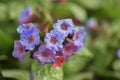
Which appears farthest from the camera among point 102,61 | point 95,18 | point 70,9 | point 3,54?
point 95,18

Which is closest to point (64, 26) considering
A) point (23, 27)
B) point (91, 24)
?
point (23, 27)

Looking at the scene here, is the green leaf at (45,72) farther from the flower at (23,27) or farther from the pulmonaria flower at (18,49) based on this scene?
the flower at (23,27)

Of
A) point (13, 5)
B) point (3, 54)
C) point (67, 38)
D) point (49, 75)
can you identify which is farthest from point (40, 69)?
point (13, 5)

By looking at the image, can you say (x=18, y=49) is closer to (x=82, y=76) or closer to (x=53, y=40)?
(x=53, y=40)

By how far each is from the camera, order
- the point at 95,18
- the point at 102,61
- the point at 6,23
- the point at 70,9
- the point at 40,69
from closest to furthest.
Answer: the point at 40,69 < the point at 102,61 < the point at 6,23 < the point at 70,9 < the point at 95,18

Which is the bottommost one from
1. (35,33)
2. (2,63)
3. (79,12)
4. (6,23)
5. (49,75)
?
(49,75)

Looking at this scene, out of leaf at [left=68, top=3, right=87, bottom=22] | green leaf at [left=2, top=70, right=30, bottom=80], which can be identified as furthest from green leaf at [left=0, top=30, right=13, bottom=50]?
leaf at [left=68, top=3, right=87, bottom=22]

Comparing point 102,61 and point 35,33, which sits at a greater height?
point 102,61

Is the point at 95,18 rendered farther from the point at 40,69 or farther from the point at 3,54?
the point at 40,69
